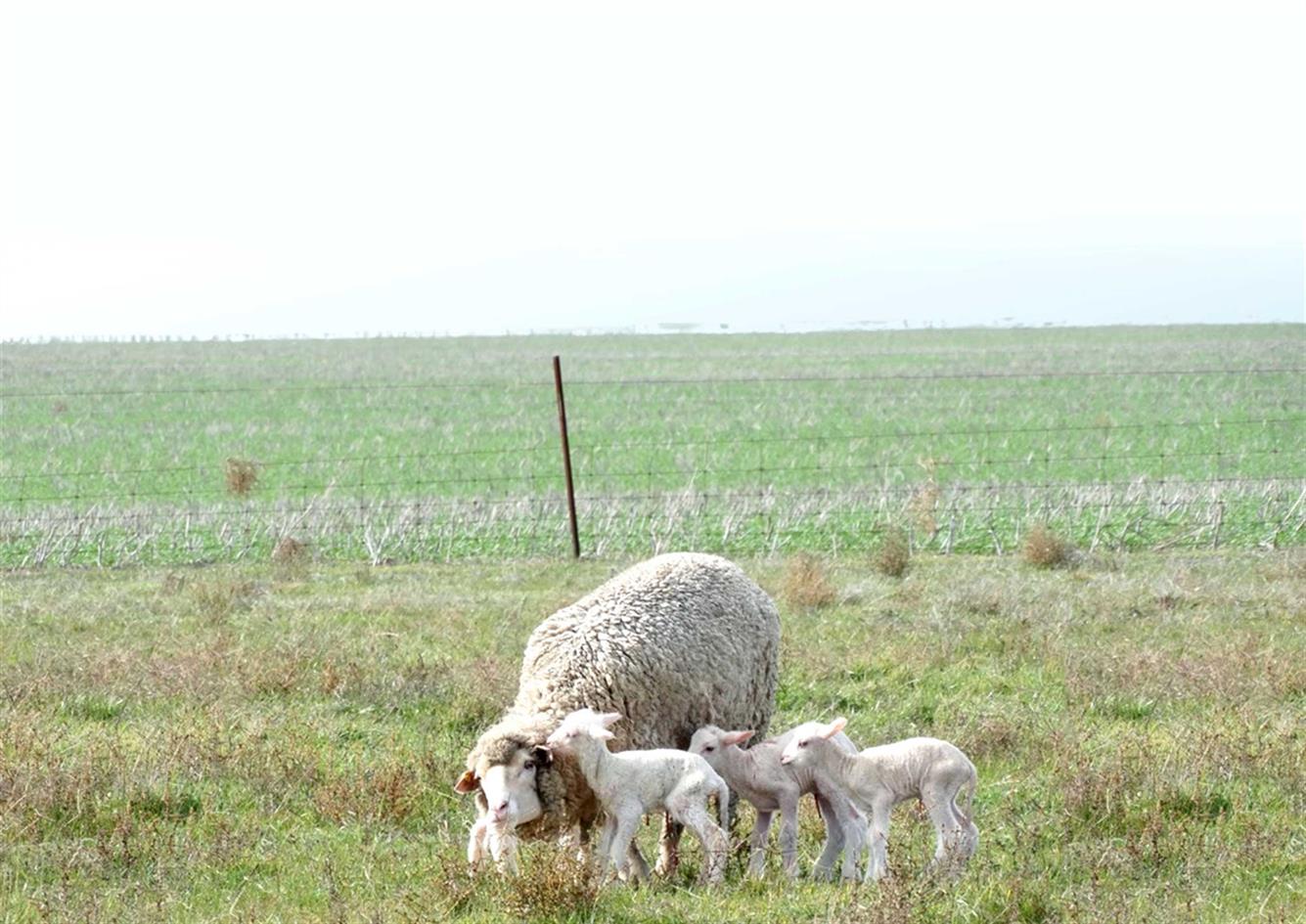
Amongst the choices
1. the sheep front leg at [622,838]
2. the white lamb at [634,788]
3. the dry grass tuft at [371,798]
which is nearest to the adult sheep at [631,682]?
the white lamb at [634,788]

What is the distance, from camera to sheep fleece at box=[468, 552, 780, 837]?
20.4ft

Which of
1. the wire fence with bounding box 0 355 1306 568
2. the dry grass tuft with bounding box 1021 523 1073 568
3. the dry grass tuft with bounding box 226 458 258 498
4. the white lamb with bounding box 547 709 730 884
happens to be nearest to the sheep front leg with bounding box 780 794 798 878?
the white lamb with bounding box 547 709 730 884

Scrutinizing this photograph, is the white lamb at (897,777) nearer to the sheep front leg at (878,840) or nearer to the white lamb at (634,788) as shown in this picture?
the sheep front leg at (878,840)

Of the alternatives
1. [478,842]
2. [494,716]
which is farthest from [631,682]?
[494,716]

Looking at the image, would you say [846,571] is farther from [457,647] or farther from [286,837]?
[286,837]

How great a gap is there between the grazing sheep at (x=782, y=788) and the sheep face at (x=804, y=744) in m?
0.02

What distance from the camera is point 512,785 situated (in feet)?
19.4

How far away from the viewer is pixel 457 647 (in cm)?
1084

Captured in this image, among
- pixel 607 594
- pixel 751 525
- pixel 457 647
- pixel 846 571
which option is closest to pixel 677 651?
pixel 607 594

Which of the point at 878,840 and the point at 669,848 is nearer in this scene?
the point at 878,840

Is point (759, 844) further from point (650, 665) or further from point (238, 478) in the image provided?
point (238, 478)

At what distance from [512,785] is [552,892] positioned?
622mm

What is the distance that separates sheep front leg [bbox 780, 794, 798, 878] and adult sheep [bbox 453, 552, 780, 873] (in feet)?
1.45

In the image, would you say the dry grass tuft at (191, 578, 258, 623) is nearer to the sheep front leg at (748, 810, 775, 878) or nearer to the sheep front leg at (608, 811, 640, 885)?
the sheep front leg at (748, 810, 775, 878)
